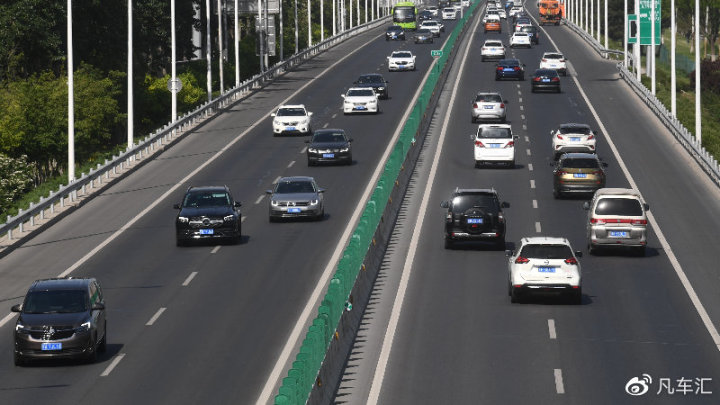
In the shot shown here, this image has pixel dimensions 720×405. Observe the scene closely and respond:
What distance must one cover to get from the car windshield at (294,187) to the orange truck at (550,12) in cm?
12398

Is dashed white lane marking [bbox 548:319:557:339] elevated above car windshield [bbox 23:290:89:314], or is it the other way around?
car windshield [bbox 23:290:89:314]

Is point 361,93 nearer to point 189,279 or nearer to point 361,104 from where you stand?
point 361,104

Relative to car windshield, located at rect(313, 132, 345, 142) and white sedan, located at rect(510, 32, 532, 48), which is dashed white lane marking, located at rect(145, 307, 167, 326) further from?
white sedan, located at rect(510, 32, 532, 48)

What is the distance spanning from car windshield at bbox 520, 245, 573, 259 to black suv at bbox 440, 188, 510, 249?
703cm

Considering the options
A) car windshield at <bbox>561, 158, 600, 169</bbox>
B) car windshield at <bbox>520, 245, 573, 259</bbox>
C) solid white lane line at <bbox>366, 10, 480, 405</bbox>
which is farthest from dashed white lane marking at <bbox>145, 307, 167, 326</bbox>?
car windshield at <bbox>561, 158, 600, 169</bbox>

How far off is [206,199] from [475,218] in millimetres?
8351

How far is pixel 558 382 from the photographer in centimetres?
2533

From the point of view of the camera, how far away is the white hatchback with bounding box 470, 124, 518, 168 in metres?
57.9

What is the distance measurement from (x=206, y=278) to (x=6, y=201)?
31.2 m

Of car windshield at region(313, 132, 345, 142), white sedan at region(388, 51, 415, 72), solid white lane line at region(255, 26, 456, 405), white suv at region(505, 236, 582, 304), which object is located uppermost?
white sedan at region(388, 51, 415, 72)

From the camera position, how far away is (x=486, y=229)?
1585 inches

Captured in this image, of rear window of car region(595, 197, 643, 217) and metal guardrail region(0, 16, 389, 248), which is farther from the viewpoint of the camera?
metal guardrail region(0, 16, 389, 248)

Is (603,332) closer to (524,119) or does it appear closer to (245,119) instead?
(524,119)

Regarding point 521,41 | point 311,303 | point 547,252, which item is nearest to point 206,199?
point 311,303
